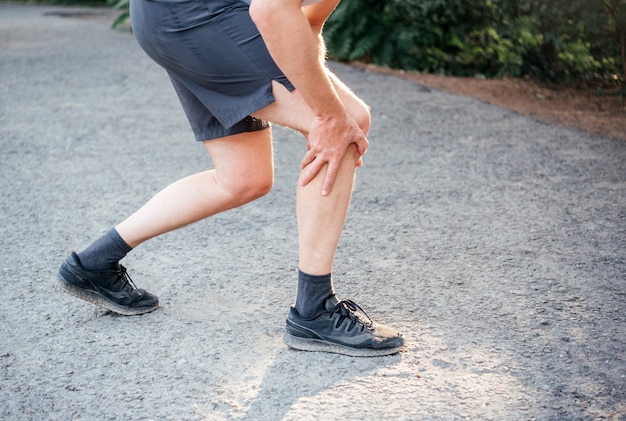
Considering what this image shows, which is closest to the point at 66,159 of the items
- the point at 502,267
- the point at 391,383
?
the point at 502,267

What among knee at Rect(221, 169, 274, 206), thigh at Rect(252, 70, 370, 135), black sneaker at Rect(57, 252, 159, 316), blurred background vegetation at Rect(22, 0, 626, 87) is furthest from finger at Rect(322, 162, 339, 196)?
blurred background vegetation at Rect(22, 0, 626, 87)

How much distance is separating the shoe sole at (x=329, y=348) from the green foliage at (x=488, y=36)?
5.26 metres

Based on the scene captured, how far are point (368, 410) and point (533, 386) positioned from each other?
0.55 meters

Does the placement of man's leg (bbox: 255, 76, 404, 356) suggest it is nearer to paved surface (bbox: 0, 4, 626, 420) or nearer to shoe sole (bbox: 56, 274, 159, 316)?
paved surface (bbox: 0, 4, 626, 420)

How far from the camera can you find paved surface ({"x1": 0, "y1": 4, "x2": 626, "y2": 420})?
2.50 meters

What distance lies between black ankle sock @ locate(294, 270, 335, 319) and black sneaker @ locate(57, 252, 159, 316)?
2.44 feet

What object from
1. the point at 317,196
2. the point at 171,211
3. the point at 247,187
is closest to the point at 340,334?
the point at 317,196

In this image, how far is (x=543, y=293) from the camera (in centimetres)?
323

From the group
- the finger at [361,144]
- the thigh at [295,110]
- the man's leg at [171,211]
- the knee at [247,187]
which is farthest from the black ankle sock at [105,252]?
the finger at [361,144]

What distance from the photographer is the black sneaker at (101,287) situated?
303 centimetres

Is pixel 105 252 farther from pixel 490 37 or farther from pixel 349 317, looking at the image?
pixel 490 37

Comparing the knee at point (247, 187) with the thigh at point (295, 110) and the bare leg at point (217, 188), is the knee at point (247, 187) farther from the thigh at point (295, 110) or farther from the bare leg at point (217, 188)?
the thigh at point (295, 110)

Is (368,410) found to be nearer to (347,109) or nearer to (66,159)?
(347,109)

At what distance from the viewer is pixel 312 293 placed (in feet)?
9.00
